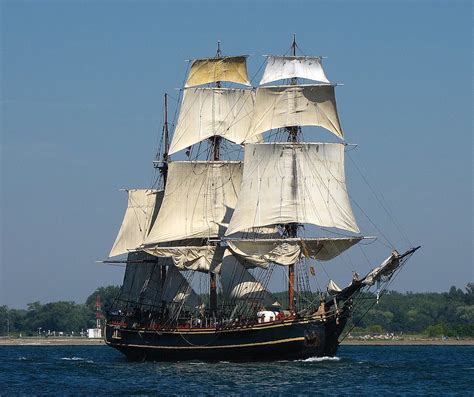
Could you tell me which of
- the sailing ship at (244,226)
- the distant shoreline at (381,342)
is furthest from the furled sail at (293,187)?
the distant shoreline at (381,342)

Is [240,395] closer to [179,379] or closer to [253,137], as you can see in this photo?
[179,379]

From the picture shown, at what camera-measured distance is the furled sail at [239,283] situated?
9788cm

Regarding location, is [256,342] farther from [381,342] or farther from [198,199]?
[381,342]

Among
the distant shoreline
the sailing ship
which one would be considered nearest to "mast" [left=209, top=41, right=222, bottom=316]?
the sailing ship

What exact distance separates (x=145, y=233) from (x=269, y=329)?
24.4 meters

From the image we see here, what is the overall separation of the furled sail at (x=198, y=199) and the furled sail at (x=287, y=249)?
724cm

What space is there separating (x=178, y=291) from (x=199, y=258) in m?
4.18

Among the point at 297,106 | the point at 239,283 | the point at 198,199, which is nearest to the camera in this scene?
the point at 297,106

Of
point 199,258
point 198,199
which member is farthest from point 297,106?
point 199,258

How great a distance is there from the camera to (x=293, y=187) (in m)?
97.5

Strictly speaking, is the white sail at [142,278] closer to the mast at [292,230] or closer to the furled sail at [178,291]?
the furled sail at [178,291]

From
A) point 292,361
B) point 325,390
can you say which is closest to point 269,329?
point 292,361

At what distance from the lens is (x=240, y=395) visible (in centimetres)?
7044

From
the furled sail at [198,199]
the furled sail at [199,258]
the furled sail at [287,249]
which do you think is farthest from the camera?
the furled sail at [198,199]
